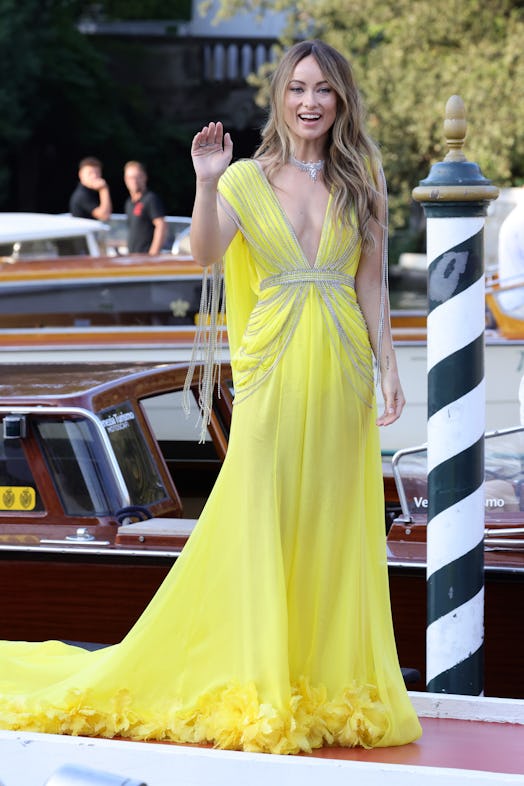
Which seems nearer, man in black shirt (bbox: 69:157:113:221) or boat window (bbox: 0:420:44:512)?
boat window (bbox: 0:420:44:512)

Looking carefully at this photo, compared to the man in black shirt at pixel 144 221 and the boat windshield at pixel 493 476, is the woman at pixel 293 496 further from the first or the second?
the man in black shirt at pixel 144 221

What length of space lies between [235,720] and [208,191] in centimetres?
134

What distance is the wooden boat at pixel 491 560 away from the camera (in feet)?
15.4

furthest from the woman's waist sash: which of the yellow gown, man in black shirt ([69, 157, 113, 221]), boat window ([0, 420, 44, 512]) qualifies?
man in black shirt ([69, 157, 113, 221])

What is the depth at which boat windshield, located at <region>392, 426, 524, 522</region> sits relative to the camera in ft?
15.8

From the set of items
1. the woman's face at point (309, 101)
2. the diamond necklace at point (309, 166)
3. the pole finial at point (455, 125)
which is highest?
the woman's face at point (309, 101)

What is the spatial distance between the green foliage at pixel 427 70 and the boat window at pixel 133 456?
509 inches

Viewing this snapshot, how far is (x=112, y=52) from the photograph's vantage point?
27922mm

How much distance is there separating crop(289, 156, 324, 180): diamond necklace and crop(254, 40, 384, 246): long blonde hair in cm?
2

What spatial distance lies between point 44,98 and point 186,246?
13.7 meters

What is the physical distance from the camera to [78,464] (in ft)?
16.1

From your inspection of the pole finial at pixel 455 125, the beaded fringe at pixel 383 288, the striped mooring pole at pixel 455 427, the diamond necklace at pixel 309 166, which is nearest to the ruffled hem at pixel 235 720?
the striped mooring pole at pixel 455 427

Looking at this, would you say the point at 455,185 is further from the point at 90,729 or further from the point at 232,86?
the point at 232,86

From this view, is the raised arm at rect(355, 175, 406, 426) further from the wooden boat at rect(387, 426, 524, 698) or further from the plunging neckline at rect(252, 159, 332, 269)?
the wooden boat at rect(387, 426, 524, 698)
